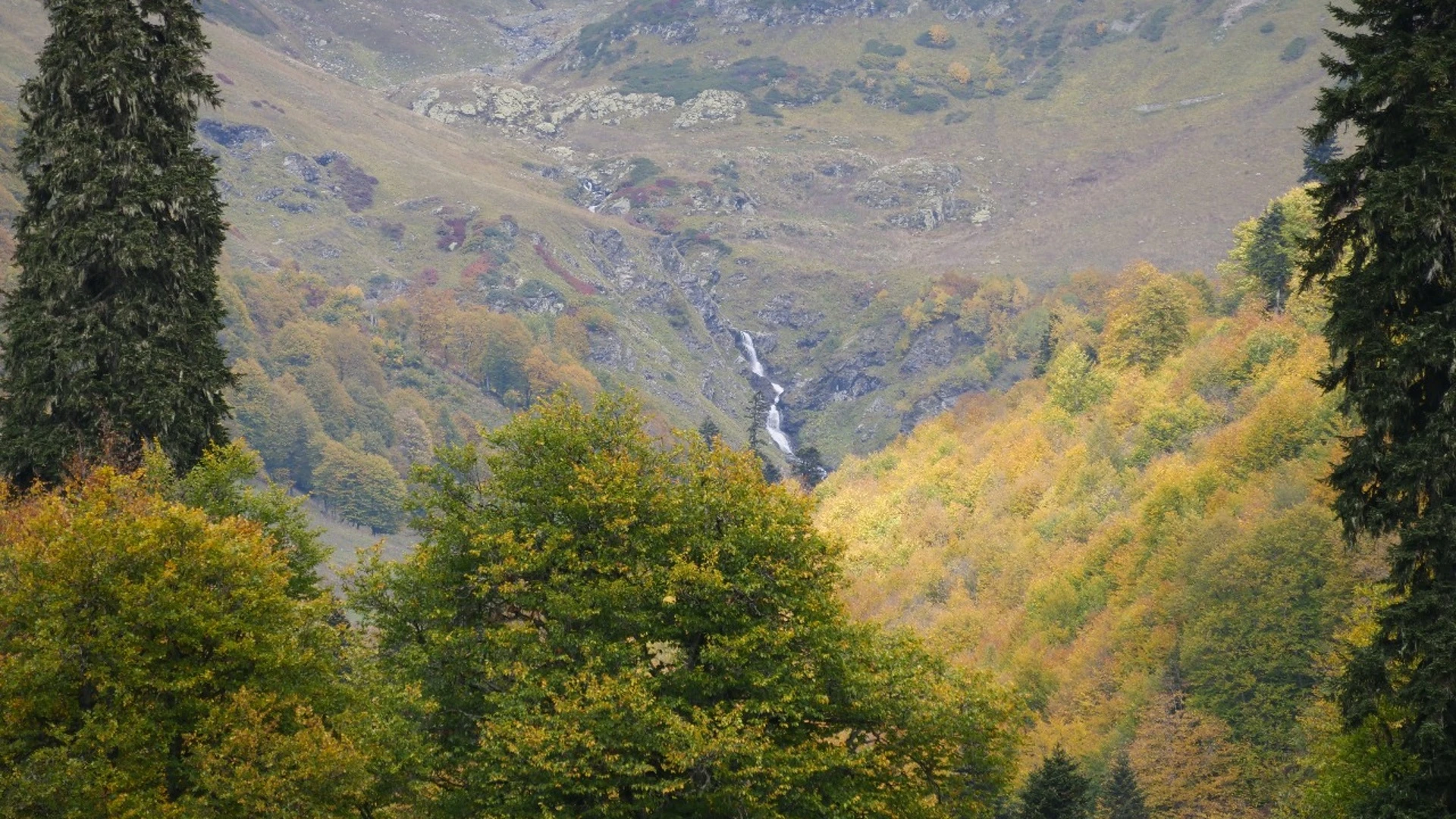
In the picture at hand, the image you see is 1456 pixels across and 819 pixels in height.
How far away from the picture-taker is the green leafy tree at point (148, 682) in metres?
21.4

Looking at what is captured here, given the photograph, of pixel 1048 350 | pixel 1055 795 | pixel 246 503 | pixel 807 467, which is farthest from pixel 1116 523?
pixel 246 503

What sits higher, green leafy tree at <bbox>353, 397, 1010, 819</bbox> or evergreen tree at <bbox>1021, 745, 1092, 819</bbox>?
green leafy tree at <bbox>353, 397, 1010, 819</bbox>

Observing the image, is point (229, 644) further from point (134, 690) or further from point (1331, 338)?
point (1331, 338)

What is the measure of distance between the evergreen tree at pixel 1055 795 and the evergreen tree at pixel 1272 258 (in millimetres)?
57404

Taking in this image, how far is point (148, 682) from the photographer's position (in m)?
22.4

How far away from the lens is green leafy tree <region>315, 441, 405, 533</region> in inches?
7579

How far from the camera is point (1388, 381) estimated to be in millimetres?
20250

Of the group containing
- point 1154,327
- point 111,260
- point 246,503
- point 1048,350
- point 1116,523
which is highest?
point 111,260

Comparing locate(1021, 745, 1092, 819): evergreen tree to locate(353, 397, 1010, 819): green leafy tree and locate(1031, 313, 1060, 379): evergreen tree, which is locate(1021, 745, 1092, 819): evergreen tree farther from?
locate(1031, 313, 1060, 379): evergreen tree

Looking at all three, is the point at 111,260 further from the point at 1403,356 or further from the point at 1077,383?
the point at 1077,383

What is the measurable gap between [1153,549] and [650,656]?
57001 millimetres

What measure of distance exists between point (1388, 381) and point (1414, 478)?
168cm

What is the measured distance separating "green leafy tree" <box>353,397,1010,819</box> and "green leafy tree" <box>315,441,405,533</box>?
16767 centimetres

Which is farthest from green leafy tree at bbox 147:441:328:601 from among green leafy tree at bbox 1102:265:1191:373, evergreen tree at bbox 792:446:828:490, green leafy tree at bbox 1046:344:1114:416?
evergreen tree at bbox 792:446:828:490
